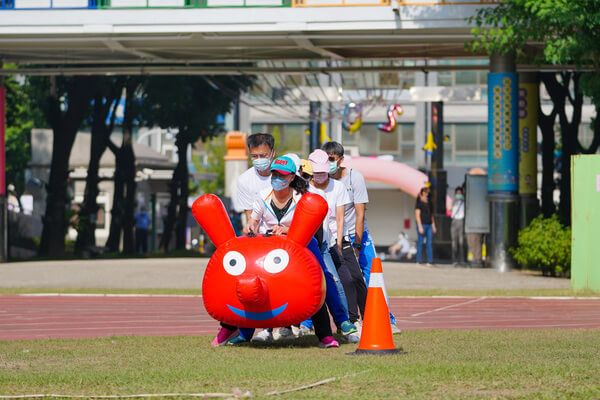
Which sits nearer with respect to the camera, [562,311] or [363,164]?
[562,311]

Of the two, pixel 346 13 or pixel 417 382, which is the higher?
pixel 346 13

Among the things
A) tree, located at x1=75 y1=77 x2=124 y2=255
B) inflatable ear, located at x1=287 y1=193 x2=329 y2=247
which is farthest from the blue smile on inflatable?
tree, located at x1=75 y1=77 x2=124 y2=255

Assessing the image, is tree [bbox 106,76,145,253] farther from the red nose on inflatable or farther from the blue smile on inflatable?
the red nose on inflatable

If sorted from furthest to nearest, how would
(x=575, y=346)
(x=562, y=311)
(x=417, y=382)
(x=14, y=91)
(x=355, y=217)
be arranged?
1. (x=14, y=91)
2. (x=562, y=311)
3. (x=355, y=217)
4. (x=575, y=346)
5. (x=417, y=382)

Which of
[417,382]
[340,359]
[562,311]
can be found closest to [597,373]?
[417,382]

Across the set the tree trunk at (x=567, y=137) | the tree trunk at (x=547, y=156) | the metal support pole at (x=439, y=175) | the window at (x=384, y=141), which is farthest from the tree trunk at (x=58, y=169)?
the window at (x=384, y=141)

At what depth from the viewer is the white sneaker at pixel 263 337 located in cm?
1138

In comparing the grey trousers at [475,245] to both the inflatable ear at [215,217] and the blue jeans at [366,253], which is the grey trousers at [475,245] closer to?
the blue jeans at [366,253]

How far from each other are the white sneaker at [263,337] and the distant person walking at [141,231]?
31285 millimetres

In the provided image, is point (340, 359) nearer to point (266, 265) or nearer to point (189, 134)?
point (266, 265)

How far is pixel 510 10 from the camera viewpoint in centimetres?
2280

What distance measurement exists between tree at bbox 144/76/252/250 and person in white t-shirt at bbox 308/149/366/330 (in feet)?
89.4

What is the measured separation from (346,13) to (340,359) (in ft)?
54.6

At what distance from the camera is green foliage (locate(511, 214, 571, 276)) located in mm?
23281
